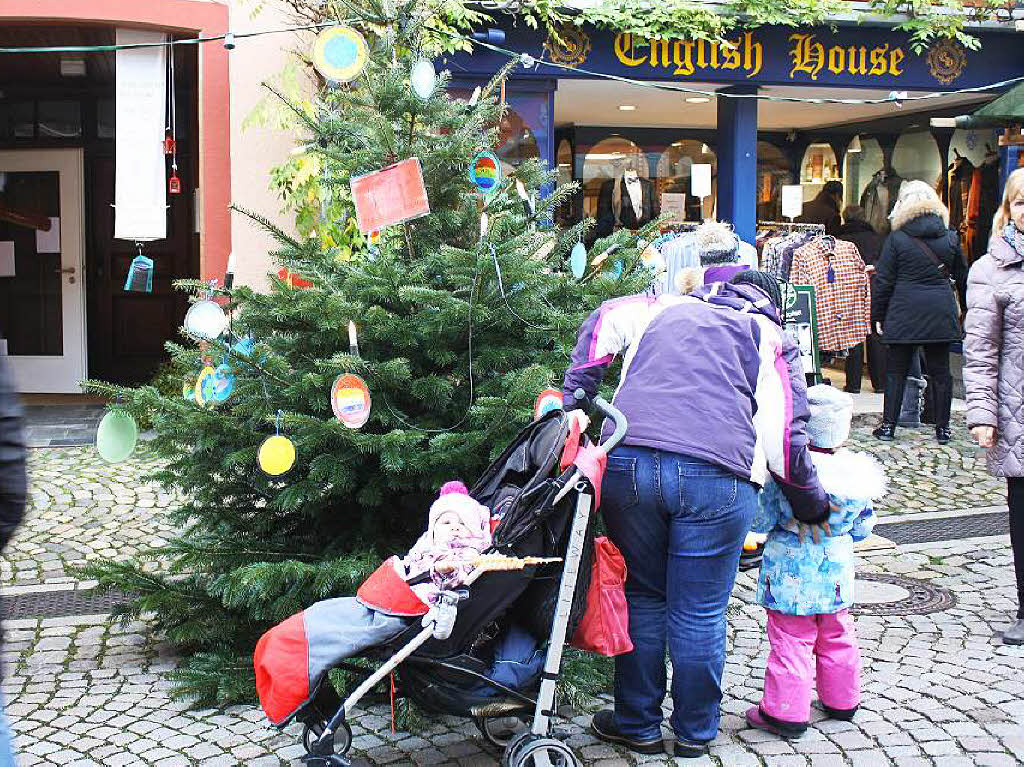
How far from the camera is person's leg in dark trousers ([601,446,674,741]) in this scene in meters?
3.92

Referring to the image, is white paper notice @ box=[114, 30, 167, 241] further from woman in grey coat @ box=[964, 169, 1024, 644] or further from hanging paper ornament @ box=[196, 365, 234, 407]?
woman in grey coat @ box=[964, 169, 1024, 644]

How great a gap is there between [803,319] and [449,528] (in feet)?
22.0

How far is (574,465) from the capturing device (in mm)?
3668

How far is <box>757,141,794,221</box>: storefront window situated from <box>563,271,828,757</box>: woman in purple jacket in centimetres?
1283

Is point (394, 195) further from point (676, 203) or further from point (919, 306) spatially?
point (676, 203)

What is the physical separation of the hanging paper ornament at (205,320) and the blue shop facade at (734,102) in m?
4.48

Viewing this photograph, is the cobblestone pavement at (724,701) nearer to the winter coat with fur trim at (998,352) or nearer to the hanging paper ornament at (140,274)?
the winter coat with fur trim at (998,352)

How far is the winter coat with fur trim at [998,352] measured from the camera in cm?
516

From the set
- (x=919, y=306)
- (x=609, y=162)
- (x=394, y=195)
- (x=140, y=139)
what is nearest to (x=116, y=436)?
(x=394, y=195)

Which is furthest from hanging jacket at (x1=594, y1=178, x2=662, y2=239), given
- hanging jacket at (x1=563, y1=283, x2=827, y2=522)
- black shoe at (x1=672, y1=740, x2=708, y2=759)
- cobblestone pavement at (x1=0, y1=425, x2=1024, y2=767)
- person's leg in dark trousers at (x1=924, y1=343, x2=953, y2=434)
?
black shoe at (x1=672, y1=740, x2=708, y2=759)

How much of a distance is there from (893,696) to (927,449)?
16.8ft

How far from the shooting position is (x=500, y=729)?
4309mm

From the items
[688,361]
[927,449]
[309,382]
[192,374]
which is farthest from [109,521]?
[927,449]

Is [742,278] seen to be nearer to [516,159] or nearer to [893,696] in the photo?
[893,696]
